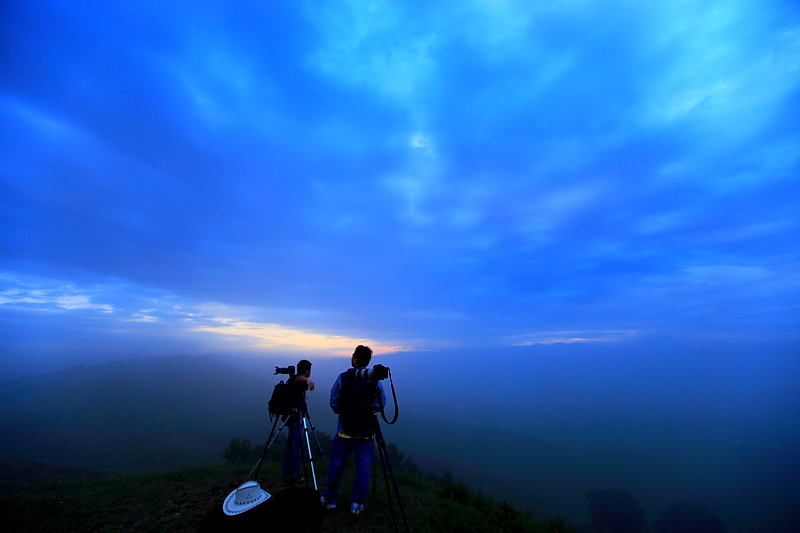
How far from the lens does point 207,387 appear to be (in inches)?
4395

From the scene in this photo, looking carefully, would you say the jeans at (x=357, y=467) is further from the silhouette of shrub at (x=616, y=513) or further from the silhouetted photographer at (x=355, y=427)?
the silhouette of shrub at (x=616, y=513)

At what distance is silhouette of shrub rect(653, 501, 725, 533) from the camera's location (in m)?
39.2

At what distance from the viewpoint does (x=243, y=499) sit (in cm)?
407

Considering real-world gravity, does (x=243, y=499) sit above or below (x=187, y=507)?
above

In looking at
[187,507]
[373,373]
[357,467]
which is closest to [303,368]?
[357,467]

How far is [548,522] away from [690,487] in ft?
299

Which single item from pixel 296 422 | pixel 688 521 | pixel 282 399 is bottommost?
pixel 688 521

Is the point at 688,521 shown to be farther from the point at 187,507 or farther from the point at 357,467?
the point at 187,507

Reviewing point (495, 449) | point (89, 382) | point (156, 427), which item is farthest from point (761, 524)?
point (89, 382)

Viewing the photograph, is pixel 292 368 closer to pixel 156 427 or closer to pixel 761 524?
pixel 761 524

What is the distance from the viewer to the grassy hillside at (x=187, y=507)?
524 centimetres

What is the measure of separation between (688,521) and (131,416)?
114 meters

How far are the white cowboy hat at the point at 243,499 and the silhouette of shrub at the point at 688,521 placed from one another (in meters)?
62.4

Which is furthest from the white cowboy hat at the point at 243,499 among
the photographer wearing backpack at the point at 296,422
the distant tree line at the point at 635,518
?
the distant tree line at the point at 635,518
